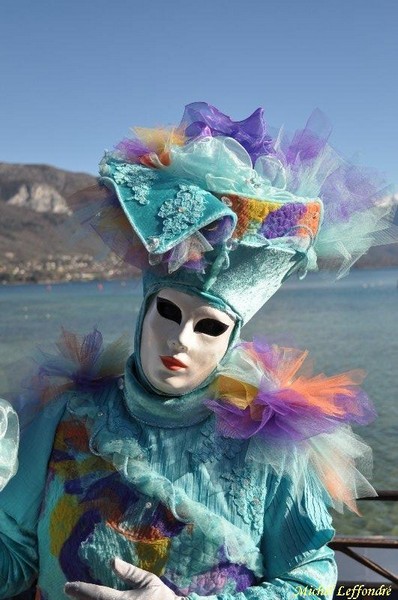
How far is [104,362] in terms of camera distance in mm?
1595

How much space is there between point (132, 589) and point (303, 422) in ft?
1.44

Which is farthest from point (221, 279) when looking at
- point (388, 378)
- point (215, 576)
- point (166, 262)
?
point (388, 378)

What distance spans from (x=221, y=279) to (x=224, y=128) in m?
0.31

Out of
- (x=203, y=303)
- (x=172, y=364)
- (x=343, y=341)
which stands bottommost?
(x=343, y=341)

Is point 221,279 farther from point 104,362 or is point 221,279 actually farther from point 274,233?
point 104,362

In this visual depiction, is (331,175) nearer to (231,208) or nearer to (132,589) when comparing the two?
(231,208)

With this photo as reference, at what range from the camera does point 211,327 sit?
4.67 ft

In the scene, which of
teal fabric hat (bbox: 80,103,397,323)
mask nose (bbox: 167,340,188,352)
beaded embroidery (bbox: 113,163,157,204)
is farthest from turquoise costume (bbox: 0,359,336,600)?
beaded embroidery (bbox: 113,163,157,204)

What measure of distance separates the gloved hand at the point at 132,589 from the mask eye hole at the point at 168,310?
46 centimetres

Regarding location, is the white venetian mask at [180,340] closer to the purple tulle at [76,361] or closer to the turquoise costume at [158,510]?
the turquoise costume at [158,510]

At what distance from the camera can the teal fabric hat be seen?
1.29 meters

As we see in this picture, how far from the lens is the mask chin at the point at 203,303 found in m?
1.39

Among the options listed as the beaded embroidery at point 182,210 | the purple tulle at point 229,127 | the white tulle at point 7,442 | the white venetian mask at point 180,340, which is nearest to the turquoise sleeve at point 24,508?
the white tulle at point 7,442

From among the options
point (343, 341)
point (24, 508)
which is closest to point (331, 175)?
point (24, 508)
